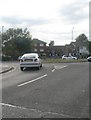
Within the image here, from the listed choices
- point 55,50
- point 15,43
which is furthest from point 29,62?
point 55,50

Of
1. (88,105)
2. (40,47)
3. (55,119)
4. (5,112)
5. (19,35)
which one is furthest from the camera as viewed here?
(40,47)

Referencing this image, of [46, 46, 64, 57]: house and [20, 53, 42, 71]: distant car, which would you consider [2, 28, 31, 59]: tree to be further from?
[20, 53, 42, 71]: distant car

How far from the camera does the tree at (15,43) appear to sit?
285ft

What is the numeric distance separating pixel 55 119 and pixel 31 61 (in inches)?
721

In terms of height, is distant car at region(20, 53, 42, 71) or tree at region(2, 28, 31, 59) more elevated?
tree at region(2, 28, 31, 59)

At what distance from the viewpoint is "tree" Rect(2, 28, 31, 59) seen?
285 ft

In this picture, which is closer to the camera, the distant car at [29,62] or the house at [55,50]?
the distant car at [29,62]

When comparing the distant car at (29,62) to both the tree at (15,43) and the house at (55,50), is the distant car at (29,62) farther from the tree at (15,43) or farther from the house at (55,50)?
the house at (55,50)

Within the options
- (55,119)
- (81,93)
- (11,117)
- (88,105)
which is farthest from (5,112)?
(81,93)

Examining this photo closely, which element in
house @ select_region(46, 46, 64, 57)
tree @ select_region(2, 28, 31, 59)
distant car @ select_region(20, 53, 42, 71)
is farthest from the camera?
house @ select_region(46, 46, 64, 57)

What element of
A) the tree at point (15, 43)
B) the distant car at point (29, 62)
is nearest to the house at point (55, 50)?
the tree at point (15, 43)

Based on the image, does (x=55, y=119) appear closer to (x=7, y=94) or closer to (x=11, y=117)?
(x=11, y=117)

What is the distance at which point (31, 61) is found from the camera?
25.4 meters

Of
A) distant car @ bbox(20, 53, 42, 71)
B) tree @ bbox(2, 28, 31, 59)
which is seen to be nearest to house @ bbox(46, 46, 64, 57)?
tree @ bbox(2, 28, 31, 59)
